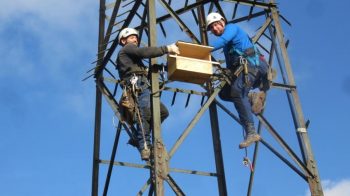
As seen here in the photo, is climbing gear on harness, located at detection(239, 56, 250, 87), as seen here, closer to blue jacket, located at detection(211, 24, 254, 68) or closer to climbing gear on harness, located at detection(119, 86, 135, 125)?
blue jacket, located at detection(211, 24, 254, 68)

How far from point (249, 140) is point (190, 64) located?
1493mm

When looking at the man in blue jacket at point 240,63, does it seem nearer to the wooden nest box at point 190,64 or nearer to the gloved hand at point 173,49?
the wooden nest box at point 190,64

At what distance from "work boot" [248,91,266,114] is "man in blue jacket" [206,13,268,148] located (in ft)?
0.06

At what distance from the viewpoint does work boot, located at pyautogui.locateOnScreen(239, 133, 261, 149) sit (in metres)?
8.13

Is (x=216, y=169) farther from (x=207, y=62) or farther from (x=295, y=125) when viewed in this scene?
(x=207, y=62)

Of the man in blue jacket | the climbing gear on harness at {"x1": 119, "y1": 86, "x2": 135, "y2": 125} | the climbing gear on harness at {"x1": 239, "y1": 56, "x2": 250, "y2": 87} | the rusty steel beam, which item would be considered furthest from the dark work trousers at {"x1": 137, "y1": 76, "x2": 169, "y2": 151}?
the rusty steel beam

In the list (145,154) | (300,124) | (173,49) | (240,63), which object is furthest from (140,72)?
(300,124)

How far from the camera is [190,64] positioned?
7.75 m

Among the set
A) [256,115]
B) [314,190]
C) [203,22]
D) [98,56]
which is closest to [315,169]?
[314,190]

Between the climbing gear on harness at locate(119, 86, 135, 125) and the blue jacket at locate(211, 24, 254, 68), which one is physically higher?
the blue jacket at locate(211, 24, 254, 68)

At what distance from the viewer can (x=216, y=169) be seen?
9250 mm

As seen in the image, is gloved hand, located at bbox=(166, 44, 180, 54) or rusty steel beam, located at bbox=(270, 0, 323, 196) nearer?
gloved hand, located at bbox=(166, 44, 180, 54)

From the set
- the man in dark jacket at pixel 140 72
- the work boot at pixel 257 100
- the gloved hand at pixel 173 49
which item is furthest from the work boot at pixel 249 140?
the gloved hand at pixel 173 49

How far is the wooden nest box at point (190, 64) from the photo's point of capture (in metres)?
7.68
